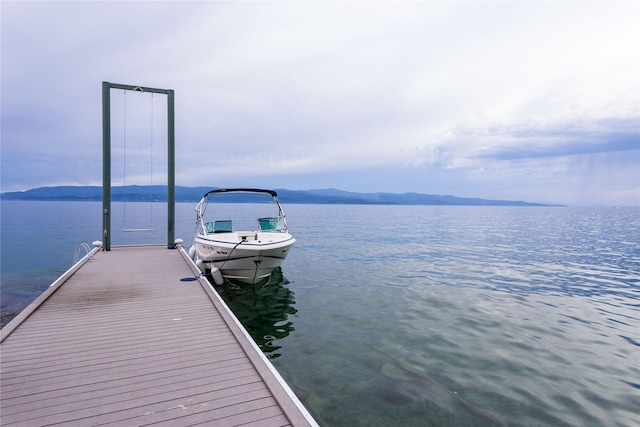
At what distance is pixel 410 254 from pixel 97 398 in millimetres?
20279

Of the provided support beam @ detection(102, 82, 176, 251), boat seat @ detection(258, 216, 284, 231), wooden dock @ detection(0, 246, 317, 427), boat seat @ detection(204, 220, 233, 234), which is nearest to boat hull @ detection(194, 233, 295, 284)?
boat seat @ detection(204, 220, 233, 234)

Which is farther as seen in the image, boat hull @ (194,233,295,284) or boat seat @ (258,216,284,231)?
boat seat @ (258,216,284,231)

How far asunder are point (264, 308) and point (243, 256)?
1.92 m

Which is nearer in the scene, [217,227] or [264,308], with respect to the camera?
[264,308]

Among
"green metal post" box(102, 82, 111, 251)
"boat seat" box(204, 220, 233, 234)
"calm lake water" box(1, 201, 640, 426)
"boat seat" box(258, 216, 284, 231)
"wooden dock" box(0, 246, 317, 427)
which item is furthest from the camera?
"boat seat" box(258, 216, 284, 231)

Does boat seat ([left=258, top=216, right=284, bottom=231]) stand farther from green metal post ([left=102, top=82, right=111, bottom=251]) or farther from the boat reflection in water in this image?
green metal post ([left=102, top=82, right=111, bottom=251])

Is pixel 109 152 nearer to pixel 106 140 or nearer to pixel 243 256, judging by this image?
pixel 106 140

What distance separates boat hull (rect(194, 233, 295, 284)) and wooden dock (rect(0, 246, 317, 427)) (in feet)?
11.6

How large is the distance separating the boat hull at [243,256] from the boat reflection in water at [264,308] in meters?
0.55

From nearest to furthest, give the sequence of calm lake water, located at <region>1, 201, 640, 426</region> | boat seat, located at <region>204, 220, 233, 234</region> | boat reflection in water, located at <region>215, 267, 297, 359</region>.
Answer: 1. calm lake water, located at <region>1, 201, 640, 426</region>
2. boat reflection in water, located at <region>215, 267, 297, 359</region>
3. boat seat, located at <region>204, 220, 233, 234</region>

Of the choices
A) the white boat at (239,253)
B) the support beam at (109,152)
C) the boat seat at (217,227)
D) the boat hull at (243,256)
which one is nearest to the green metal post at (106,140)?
the support beam at (109,152)

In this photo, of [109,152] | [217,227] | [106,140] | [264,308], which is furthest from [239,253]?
[106,140]

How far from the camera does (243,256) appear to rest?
11531 millimetres

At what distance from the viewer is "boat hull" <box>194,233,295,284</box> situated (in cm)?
1143
